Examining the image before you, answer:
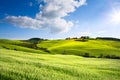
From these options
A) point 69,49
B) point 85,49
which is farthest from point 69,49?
point 85,49

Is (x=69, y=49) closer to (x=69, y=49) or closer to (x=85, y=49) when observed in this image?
(x=69, y=49)

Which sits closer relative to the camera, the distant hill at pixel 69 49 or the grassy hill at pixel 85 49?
the distant hill at pixel 69 49

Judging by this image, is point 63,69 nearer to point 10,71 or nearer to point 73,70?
point 73,70

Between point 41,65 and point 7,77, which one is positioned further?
point 41,65

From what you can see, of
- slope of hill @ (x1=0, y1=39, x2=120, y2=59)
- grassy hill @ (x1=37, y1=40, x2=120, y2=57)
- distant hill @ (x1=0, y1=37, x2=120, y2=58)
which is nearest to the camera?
slope of hill @ (x1=0, y1=39, x2=120, y2=59)

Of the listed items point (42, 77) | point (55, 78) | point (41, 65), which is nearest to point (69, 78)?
point (55, 78)

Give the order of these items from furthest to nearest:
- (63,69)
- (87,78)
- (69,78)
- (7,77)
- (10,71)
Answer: (63,69) < (87,78) < (69,78) < (10,71) < (7,77)

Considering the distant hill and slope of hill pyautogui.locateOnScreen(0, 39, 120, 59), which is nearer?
slope of hill pyautogui.locateOnScreen(0, 39, 120, 59)

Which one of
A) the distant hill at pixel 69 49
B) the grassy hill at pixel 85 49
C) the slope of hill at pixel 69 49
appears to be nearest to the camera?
the slope of hill at pixel 69 49

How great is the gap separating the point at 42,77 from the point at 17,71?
2.18 metres

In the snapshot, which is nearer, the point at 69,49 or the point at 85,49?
the point at 69,49

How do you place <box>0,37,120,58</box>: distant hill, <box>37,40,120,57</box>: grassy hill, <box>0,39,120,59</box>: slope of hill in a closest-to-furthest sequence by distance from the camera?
1. <box>0,39,120,59</box>: slope of hill
2. <box>0,37,120,58</box>: distant hill
3. <box>37,40,120,57</box>: grassy hill

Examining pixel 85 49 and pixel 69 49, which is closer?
pixel 69 49

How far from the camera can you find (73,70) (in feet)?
79.3
